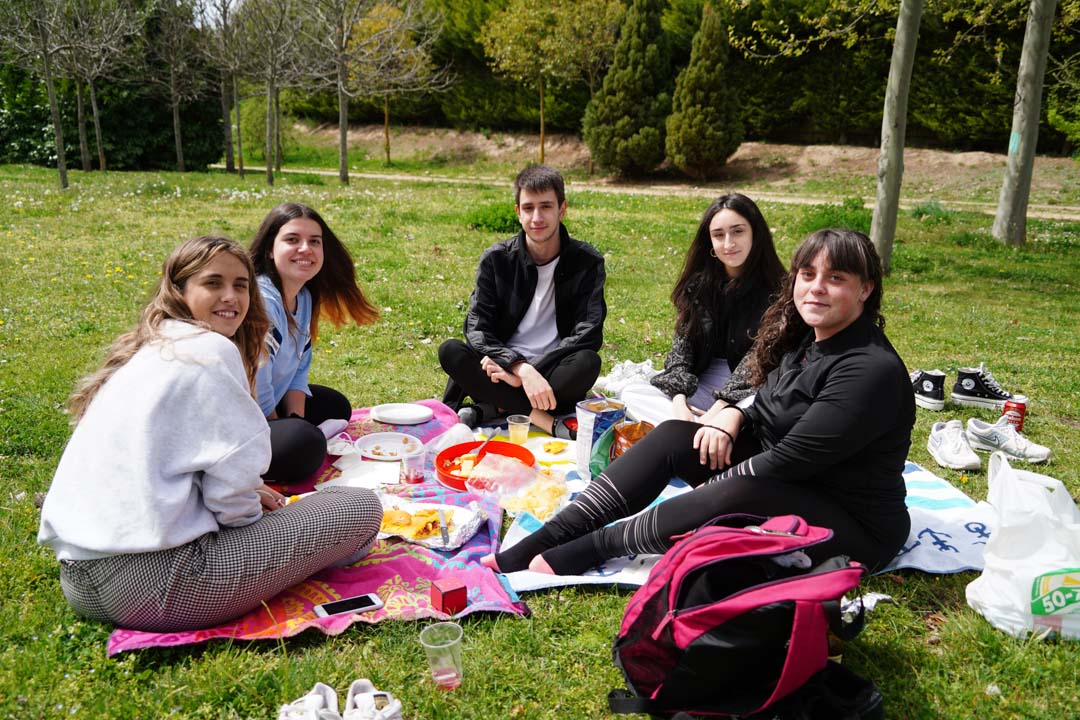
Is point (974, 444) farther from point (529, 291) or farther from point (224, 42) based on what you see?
point (224, 42)

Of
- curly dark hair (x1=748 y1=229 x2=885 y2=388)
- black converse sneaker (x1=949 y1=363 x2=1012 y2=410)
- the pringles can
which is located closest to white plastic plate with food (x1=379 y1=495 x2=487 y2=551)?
the pringles can

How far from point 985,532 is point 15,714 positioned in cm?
423

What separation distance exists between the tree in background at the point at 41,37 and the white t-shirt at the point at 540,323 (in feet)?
42.5

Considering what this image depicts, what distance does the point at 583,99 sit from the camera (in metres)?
29.8

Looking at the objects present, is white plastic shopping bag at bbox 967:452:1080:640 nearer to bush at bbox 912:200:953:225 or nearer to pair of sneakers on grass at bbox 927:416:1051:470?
pair of sneakers on grass at bbox 927:416:1051:470

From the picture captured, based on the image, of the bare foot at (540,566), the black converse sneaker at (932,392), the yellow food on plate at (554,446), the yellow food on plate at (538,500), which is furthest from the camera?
the black converse sneaker at (932,392)

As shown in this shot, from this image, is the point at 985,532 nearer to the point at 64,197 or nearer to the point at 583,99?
the point at 64,197

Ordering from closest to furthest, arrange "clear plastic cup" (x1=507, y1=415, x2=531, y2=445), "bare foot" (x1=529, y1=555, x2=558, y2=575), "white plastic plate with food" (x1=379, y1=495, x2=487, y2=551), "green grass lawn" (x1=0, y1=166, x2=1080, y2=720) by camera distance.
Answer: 1. "green grass lawn" (x1=0, y1=166, x2=1080, y2=720)
2. "bare foot" (x1=529, y1=555, x2=558, y2=575)
3. "white plastic plate with food" (x1=379, y1=495, x2=487, y2=551)
4. "clear plastic cup" (x1=507, y1=415, x2=531, y2=445)

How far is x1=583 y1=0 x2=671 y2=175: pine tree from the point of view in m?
24.8

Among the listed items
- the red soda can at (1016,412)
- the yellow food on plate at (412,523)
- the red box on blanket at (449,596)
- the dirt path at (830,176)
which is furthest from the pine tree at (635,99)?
the red box on blanket at (449,596)

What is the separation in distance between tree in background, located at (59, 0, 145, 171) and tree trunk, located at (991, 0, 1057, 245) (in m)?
20.4

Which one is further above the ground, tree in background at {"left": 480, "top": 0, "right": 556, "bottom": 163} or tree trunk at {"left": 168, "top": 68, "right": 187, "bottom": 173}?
tree in background at {"left": 480, "top": 0, "right": 556, "bottom": 163}

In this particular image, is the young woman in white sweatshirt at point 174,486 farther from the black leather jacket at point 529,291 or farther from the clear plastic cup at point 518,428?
the black leather jacket at point 529,291

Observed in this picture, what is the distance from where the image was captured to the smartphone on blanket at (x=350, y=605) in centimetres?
304
